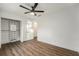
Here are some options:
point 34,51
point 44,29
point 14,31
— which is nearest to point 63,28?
point 44,29

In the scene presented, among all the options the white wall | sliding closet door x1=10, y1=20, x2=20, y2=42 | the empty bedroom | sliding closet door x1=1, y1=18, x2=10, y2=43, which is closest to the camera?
the empty bedroom

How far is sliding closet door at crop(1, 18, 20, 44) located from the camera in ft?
10.6

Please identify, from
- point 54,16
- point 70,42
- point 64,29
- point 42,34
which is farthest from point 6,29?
point 70,42

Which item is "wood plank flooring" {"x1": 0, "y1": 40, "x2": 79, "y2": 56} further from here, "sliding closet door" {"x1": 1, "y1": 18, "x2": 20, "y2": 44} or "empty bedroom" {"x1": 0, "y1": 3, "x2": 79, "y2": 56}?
"sliding closet door" {"x1": 1, "y1": 18, "x2": 20, "y2": 44}

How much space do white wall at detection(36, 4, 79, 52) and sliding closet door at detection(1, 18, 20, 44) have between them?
171 centimetres

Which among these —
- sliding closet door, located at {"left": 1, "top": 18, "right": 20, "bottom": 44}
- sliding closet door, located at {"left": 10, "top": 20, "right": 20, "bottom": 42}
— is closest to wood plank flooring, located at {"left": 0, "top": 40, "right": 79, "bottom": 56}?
sliding closet door, located at {"left": 1, "top": 18, "right": 20, "bottom": 44}

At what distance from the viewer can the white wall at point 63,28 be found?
2.45 m

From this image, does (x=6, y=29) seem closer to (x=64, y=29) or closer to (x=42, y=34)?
(x=42, y=34)

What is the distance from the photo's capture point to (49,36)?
367 centimetres

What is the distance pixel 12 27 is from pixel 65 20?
283 cm

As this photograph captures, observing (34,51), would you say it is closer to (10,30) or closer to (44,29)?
(44,29)

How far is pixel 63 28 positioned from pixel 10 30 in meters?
2.77

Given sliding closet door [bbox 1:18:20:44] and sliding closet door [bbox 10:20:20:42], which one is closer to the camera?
sliding closet door [bbox 1:18:20:44]

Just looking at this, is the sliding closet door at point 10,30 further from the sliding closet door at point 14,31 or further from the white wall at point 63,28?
the white wall at point 63,28
